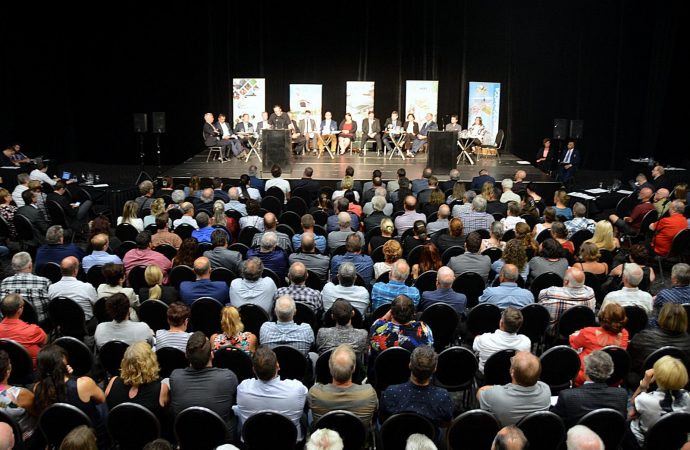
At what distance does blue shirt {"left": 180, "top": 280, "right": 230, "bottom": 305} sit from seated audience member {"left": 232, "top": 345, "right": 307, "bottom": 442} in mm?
2017

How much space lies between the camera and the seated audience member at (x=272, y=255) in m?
7.46

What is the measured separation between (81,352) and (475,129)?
1395 cm

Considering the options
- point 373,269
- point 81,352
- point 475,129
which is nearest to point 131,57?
point 475,129

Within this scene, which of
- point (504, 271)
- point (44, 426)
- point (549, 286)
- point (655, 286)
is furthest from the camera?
point (655, 286)

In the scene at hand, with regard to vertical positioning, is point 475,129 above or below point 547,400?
above

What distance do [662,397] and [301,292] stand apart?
3.10 m

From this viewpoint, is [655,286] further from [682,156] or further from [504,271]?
[682,156]

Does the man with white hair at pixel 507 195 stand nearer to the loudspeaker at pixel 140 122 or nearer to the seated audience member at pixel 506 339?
the seated audience member at pixel 506 339

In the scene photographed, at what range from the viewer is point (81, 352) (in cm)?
524

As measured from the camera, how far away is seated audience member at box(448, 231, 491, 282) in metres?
7.21

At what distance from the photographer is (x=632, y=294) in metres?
6.25

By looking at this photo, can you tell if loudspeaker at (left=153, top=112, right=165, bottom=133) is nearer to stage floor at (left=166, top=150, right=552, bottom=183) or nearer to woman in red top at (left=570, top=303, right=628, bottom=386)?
stage floor at (left=166, top=150, right=552, bottom=183)

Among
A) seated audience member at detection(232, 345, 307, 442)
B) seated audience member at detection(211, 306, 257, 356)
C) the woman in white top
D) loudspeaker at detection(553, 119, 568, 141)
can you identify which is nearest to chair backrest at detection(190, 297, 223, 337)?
seated audience member at detection(211, 306, 257, 356)

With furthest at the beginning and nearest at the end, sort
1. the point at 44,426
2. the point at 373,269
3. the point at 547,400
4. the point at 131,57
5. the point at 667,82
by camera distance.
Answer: the point at 131,57 → the point at 667,82 → the point at 373,269 → the point at 547,400 → the point at 44,426
